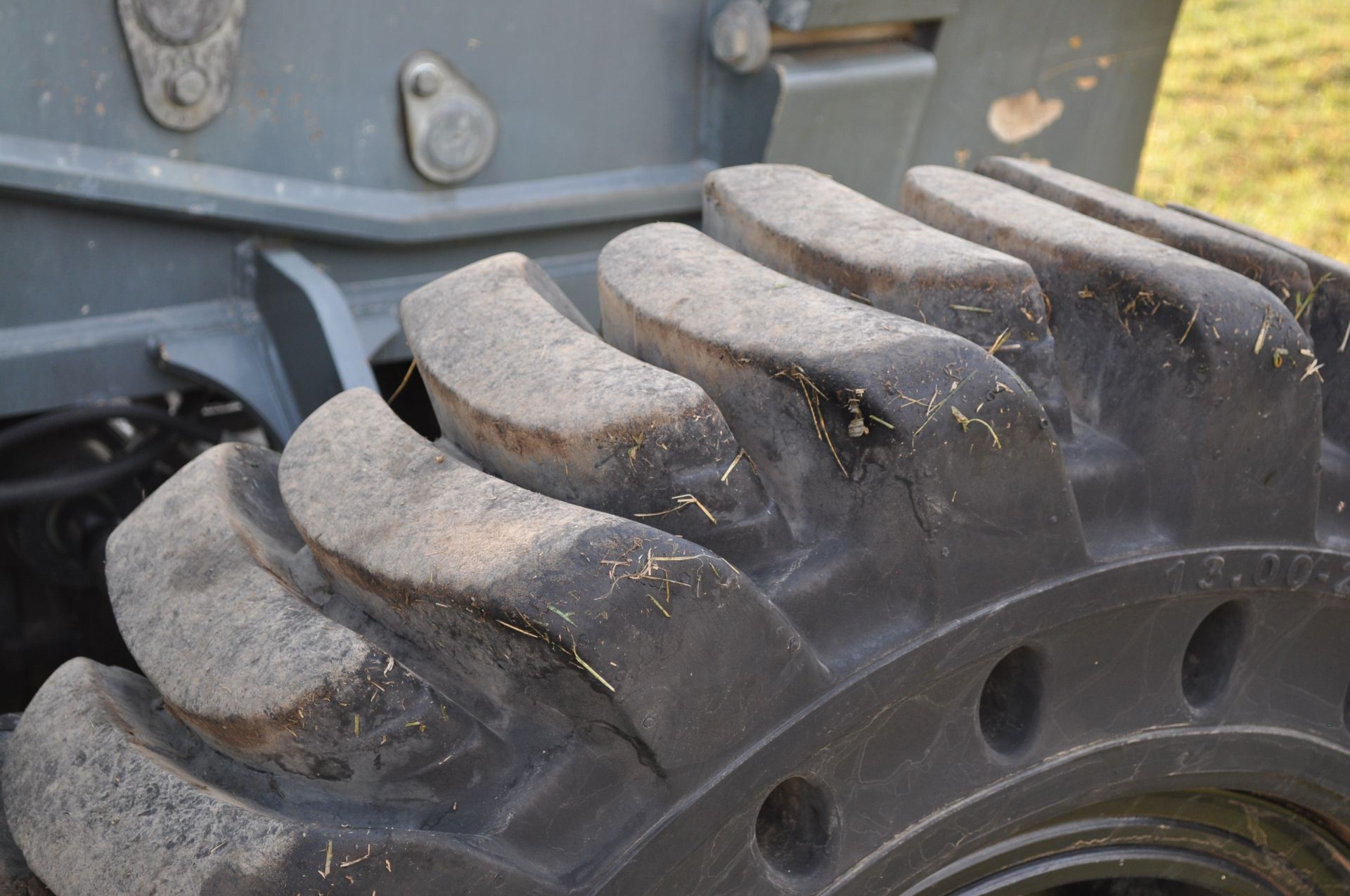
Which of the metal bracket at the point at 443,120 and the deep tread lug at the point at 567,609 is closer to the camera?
the deep tread lug at the point at 567,609

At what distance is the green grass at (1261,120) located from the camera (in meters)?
5.42

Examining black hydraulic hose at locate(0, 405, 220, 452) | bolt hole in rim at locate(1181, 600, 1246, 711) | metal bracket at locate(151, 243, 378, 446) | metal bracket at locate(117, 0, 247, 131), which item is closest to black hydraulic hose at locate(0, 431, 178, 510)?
black hydraulic hose at locate(0, 405, 220, 452)

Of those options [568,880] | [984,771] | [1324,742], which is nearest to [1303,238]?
[1324,742]

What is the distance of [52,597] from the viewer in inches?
83.9

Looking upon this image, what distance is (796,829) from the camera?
118cm

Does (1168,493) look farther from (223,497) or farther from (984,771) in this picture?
(223,497)

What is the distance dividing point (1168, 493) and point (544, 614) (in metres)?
0.62

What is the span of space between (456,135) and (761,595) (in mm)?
919

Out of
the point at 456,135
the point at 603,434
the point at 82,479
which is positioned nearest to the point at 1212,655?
the point at 603,434

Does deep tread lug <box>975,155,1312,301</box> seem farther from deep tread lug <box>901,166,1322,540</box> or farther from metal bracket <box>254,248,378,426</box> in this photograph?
metal bracket <box>254,248,378,426</box>

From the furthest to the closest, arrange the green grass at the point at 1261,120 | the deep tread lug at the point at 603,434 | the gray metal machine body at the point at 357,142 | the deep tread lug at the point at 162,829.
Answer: the green grass at the point at 1261,120, the gray metal machine body at the point at 357,142, the deep tread lug at the point at 603,434, the deep tread lug at the point at 162,829

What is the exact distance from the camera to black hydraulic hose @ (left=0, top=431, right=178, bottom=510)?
178 cm

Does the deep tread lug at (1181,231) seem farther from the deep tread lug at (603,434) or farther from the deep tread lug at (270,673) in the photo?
the deep tread lug at (270,673)

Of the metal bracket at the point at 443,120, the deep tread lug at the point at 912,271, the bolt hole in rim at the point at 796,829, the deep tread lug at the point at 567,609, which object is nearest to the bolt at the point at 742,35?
the metal bracket at the point at 443,120
